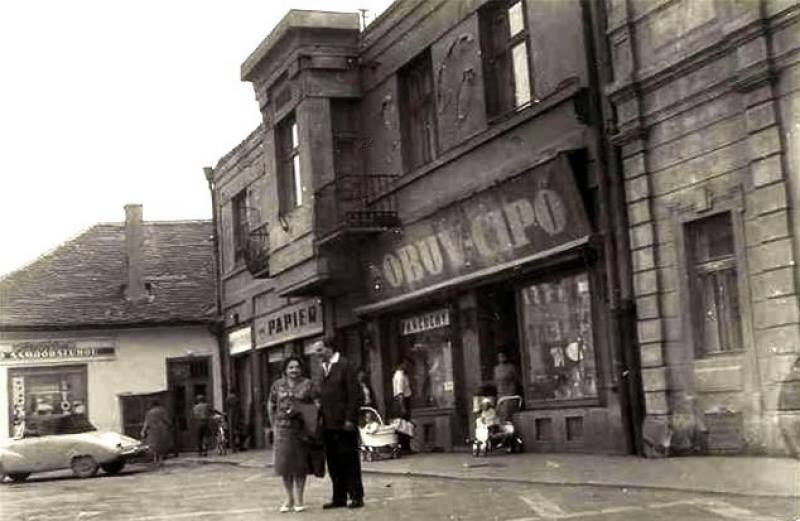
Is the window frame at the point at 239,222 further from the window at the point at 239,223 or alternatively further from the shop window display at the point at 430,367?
the shop window display at the point at 430,367

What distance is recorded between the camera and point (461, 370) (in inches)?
775

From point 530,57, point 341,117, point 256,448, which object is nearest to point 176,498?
point 530,57

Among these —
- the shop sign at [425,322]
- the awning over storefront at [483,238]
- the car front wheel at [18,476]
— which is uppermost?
the awning over storefront at [483,238]

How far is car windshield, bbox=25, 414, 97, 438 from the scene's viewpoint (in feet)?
78.6

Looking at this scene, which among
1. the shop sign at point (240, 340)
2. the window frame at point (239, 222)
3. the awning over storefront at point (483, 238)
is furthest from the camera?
the window frame at point (239, 222)

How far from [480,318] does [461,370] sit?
130 cm

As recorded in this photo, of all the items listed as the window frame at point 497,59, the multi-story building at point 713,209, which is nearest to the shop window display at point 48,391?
the window frame at point 497,59

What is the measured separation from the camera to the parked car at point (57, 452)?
23406 millimetres

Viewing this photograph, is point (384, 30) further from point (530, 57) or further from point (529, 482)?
point (529, 482)

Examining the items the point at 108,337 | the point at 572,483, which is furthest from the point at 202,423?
the point at 572,483

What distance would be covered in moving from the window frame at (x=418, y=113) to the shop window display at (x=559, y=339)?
4169mm

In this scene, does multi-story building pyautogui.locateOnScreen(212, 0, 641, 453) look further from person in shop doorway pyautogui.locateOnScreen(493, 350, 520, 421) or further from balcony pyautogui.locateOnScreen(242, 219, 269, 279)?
person in shop doorway pyautogui.locateOnScreen(493, 350, 520, 421)

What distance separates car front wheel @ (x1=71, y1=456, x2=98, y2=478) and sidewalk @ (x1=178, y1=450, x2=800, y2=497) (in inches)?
331

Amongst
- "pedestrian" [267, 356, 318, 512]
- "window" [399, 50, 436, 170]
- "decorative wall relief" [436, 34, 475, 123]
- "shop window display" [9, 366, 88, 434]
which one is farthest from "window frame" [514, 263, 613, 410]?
"shop window display" [9, 366, 88, 434]
